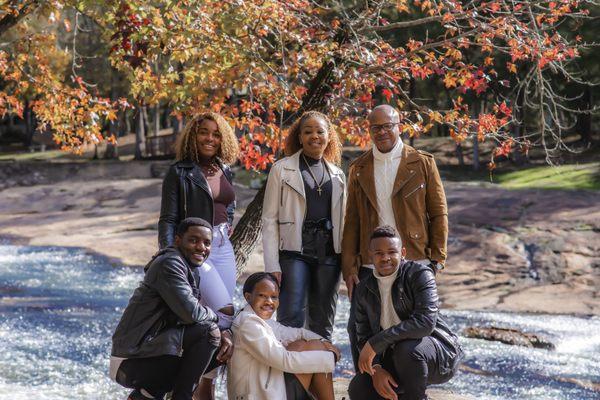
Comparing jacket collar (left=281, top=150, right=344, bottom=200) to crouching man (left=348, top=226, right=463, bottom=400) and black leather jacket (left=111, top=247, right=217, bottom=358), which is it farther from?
black leather jacket (left=111, top=247, right=217, bottom=358)

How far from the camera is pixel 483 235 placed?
15.5m

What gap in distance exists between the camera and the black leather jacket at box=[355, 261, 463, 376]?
15.1 ft

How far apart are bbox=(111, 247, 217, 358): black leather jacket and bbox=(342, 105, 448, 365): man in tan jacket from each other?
1.01 meters

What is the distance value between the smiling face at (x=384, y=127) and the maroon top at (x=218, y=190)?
974 mm

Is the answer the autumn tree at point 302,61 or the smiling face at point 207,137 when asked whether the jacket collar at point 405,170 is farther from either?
the autumn tree at point 302,61

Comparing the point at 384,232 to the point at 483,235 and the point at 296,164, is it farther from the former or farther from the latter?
the point at 483,235

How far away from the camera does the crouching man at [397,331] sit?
4.60 m

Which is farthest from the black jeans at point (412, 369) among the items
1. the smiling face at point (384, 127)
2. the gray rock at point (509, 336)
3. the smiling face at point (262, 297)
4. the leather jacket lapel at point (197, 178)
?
the gray rock at point (509, 336)

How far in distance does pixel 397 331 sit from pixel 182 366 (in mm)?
Result: 1183

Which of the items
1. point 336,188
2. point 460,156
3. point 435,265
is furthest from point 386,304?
point 460,156

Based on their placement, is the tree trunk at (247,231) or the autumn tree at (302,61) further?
the tree trunk at (247,231)

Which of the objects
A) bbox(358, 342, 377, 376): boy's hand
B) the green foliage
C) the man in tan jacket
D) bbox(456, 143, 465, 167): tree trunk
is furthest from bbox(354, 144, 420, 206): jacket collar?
bbox(456, 143, 465, 167): tree trunk

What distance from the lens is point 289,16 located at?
713 centimetres

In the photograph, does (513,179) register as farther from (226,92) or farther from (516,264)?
(226,92)
